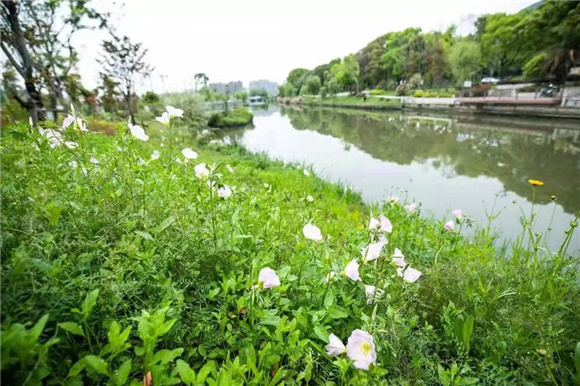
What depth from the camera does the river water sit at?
4.44 metres

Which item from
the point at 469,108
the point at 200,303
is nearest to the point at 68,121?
the point at 200,303

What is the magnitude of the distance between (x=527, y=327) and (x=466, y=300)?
28 cm

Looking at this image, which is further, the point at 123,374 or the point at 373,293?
the point at 373,293

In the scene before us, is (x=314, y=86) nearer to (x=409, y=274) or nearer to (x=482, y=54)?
(x=482, y=54)

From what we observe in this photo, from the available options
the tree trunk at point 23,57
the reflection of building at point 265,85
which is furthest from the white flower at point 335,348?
the reflection of building at point 265,85

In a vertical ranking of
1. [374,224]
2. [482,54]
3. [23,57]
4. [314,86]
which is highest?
[482,54]

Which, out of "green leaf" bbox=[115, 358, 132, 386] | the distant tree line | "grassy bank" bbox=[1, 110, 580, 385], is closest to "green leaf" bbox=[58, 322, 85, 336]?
"grassy bank" bbox=[1, 110, 580, 385]

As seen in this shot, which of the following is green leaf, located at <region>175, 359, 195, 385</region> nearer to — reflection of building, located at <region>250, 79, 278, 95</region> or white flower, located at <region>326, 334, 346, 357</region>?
white flower, located at <region>326, 334, 346, 357</region>

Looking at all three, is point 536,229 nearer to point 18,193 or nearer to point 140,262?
point 140,262

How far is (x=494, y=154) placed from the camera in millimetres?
8305

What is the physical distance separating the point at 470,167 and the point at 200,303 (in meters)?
7.97

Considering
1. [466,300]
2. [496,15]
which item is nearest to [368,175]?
[466,300]

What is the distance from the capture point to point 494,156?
319 inches

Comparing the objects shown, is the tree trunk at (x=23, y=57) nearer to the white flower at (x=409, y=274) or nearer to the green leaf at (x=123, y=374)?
the green leaf at (x=123, y=374)
